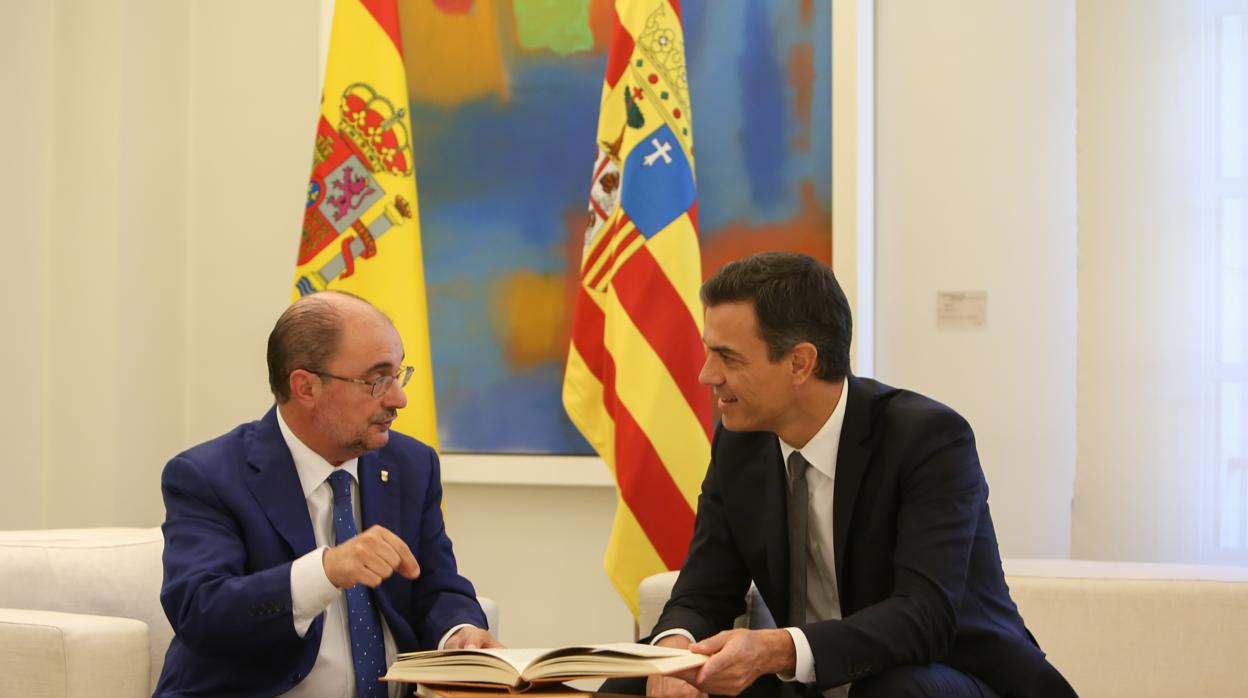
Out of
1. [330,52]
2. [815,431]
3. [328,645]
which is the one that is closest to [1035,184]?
[815,431]

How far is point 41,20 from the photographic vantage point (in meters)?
4.50

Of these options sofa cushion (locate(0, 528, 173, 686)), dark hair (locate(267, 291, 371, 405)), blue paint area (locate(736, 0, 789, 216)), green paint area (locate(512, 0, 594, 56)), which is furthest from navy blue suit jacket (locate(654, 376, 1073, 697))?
green paint area (locate(512, 0, 594, 56))

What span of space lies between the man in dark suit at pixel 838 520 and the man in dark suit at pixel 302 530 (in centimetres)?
54

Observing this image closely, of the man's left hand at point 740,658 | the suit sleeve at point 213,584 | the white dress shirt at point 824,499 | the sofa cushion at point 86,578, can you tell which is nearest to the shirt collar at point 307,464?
the suit sleeve at point 213,584

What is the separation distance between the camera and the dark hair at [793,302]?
2396mm

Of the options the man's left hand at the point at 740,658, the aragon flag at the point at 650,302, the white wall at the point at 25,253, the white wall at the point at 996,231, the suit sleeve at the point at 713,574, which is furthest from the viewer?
the white wall at the point at 25,253

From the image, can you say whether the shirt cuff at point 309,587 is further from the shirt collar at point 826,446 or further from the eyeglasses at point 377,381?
the shirt collar at point 826,446

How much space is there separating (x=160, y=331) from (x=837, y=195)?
2.47m

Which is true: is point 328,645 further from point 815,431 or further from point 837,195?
point 837,195

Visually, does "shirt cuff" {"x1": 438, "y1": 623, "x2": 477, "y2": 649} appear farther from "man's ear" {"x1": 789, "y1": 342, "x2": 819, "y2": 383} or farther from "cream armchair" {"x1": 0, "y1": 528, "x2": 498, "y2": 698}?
"man's ear" {"x1": 789, "y1": 342, "x2": 819, "y2": 383}

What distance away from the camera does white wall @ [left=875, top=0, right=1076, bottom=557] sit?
3.92 metres

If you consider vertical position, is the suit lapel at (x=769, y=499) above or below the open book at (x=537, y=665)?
above

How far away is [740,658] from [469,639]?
0.53m

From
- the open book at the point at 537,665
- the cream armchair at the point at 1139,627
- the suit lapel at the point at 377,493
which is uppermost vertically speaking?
the suit lapel at the point at 377,493
